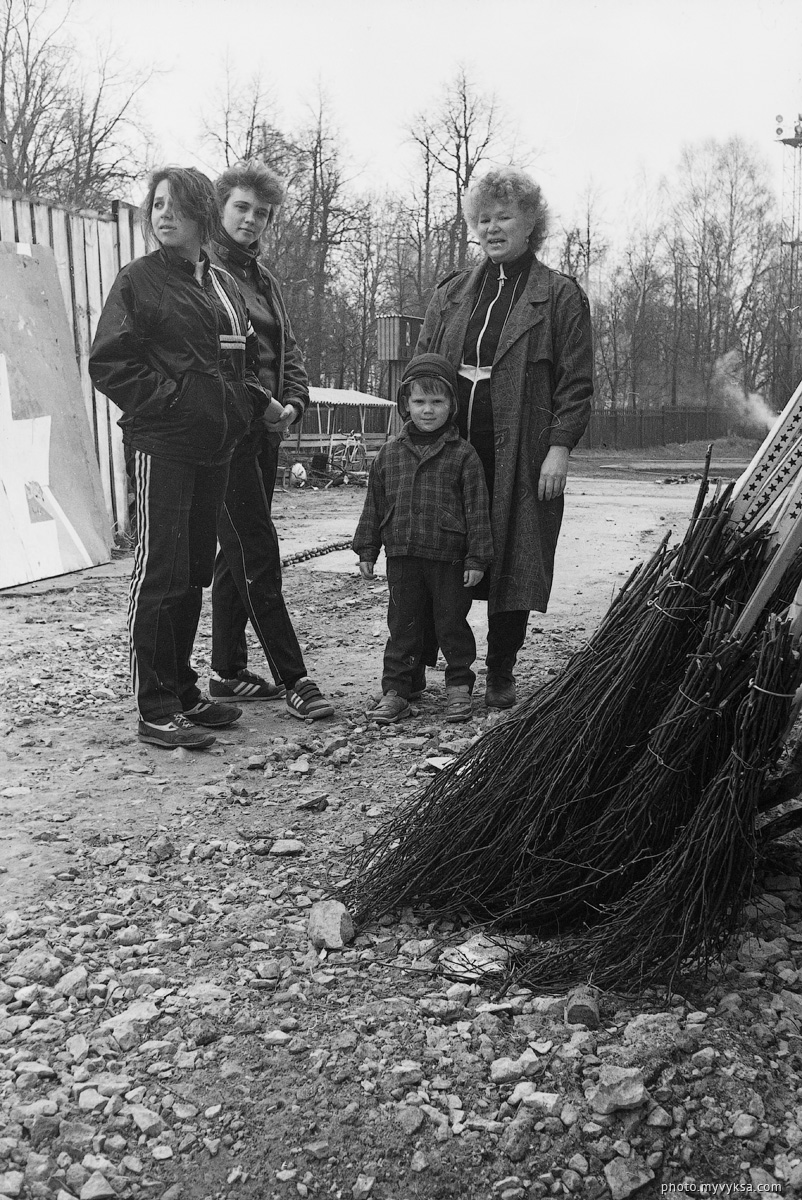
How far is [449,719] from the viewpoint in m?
4.61

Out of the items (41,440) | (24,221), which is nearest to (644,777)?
(41,440)

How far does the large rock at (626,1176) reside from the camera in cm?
197

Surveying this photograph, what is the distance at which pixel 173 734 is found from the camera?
4.31 m

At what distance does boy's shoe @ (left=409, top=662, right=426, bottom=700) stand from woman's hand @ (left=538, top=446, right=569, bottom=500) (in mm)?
914

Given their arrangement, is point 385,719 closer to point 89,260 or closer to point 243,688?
point 243,688

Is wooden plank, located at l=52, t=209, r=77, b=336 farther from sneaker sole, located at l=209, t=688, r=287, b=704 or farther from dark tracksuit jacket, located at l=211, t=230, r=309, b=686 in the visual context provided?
sneaker sole, located at l=209, t=688, r=287, b=704

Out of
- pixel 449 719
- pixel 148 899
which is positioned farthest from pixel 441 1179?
pixel 449 719

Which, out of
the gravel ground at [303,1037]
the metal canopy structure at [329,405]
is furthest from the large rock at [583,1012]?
the metal canopy structure at [329,405]

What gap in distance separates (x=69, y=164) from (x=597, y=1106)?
30.6 metres

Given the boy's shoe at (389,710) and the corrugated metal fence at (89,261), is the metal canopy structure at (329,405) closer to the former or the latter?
the corrugated metal fence at (89,261)

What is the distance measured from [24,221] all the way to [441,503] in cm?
525

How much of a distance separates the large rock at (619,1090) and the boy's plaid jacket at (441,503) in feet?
8.49

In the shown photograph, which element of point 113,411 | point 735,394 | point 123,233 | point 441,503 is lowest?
point 441,503

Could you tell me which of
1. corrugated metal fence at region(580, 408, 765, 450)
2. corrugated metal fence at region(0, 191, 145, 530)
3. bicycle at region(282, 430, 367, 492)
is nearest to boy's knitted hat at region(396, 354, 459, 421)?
corrugated metal fence at region(0, 191, 145, 530)
